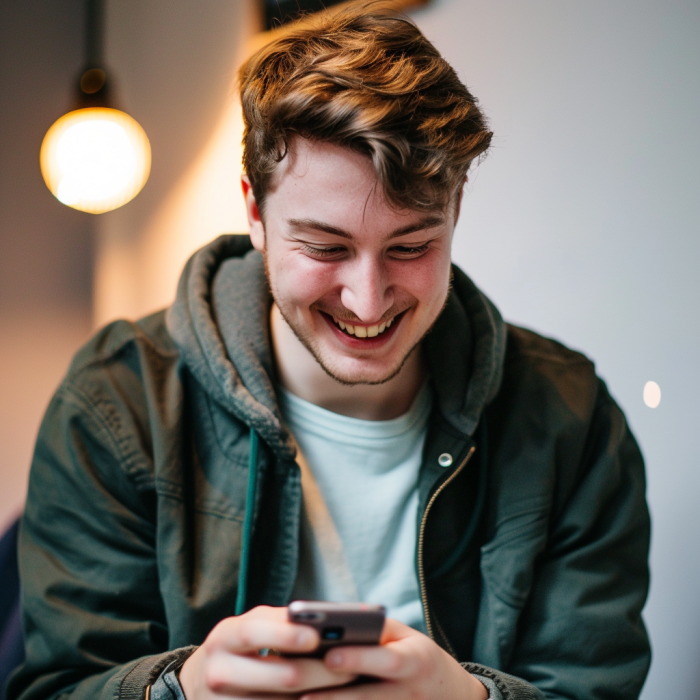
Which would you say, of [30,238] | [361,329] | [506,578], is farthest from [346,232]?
[30,238]

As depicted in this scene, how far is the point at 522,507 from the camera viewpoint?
1.01m

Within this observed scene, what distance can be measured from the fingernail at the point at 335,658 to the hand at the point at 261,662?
18 millimetres

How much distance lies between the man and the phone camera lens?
0.67 ft

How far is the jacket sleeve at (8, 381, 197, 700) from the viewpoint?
2.86 feet

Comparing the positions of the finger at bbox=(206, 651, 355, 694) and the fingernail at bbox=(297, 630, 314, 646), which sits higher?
the fingernail at bbox=(297, 630, 314, 646)

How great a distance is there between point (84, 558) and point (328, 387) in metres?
0.40

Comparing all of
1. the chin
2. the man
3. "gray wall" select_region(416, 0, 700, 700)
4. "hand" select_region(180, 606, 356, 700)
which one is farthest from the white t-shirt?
"gray wall" select_region(416, 0, 700, 700)

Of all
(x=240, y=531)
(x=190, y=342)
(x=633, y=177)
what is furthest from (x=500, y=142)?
(x=240, y=531)

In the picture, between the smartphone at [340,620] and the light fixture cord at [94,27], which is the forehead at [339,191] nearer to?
the smartphone at [340,620]

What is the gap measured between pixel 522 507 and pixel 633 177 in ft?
2.03

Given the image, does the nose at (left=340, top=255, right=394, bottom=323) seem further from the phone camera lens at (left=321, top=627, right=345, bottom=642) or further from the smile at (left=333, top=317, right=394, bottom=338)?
the phone camera lens at (left=321, top=627, right=345, bottom=642)

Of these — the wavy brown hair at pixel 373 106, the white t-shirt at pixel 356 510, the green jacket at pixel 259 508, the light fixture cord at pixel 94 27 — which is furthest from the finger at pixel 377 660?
the light fixture cord at pixel 94 27

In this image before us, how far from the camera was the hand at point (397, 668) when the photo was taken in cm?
61

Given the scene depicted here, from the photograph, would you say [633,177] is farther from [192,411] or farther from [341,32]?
[192,411]
